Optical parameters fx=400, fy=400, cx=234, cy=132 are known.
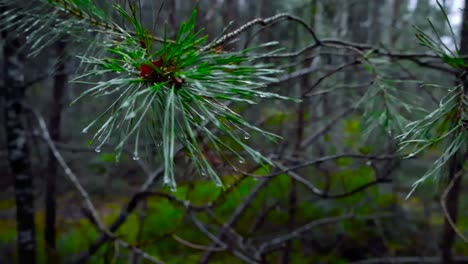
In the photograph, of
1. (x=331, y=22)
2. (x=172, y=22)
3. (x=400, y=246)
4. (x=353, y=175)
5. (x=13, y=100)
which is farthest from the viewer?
(x=353, y=175)

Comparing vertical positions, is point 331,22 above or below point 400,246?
above

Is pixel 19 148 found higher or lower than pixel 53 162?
higher

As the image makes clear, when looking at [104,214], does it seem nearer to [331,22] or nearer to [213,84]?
[331,22]

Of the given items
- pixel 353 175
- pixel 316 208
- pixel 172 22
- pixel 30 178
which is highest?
pixel 172 22

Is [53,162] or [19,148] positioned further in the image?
[53,162]

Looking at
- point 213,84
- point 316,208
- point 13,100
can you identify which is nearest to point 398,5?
point 316,208

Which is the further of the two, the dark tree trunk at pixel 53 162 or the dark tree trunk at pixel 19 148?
the dark tree trunk at pixel 53 162

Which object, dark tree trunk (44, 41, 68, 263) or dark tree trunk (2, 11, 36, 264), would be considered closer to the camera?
dark tree trunk (2, 11, 36, 264)

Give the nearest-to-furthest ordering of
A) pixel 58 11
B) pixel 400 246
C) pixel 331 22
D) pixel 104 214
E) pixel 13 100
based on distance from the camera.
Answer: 1. pixel 58 11
2. pixel 13 100
3. pixel 331 22
4. pixel 400 246
5. pixel 104 214
